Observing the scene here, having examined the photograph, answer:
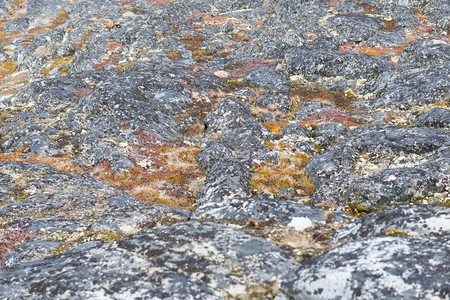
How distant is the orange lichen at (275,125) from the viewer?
26516 mm

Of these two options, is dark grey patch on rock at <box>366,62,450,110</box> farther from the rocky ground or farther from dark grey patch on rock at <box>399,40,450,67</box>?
dark grey patch on rock at <box>399,40,450,67</box>

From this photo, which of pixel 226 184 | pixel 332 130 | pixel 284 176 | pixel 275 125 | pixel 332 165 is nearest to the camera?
pixel 226 184

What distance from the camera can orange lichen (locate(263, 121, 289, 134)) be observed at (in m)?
26.5

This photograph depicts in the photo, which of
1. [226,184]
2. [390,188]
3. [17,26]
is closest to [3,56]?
[17,26]

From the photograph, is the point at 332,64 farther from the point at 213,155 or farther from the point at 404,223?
the point at 404,223

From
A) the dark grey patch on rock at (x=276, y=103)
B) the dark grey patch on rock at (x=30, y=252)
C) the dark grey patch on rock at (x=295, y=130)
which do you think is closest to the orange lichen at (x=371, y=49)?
the dark grey patch on rock at (x=276, y=103)

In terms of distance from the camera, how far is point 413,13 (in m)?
52.7

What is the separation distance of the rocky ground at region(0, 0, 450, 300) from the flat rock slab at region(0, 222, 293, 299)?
1.9 inches

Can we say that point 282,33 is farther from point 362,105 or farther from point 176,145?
point 176,145

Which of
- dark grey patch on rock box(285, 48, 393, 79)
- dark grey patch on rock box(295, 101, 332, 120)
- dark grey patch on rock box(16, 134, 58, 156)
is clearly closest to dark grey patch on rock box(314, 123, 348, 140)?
dark grey patch on rock box(295, 101, 332, 120)

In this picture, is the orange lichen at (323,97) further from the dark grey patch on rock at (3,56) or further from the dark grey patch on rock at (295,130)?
the dark grey patch on rock at (3,56)

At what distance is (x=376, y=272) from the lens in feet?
23.0

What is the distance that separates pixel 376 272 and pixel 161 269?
528cm

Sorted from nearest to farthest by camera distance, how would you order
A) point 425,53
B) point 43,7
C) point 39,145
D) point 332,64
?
1. point 39,145
2. point 425,53
3. point 332,64
4. point 43,7
